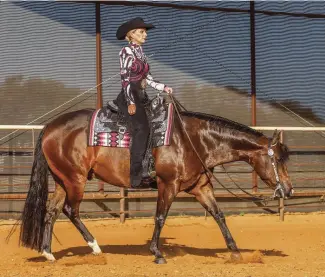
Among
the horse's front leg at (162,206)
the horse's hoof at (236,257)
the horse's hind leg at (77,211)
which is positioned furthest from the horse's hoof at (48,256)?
the horse's hoof at (236,257)

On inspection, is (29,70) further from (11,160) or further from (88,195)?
(88,195)

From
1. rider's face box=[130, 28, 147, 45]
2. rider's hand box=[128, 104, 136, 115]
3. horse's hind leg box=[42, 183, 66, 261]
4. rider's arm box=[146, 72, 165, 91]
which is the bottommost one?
horse's hind leg box=[42, 183, 66, 261]

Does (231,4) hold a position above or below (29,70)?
above

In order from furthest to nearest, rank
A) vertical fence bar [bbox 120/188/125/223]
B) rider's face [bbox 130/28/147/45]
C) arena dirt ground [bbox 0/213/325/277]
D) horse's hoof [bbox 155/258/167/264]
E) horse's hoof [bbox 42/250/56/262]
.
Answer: vertical fence bar [bbox 120/188/125/223]
rider's face [bbox 130/28/147/45]
horse's hoof [bbox 42/250/56/262]
horse's hoof [bbox 155/258/167/264]
arena dirt ground [bbox 0/213/325/277]

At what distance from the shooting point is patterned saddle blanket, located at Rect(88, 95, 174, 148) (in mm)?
7672

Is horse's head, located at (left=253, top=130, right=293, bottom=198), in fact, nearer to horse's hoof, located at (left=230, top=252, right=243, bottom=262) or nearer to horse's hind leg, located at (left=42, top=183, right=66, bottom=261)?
horse's hoof, located at (left=230, top=252, right=243, bottom=262)

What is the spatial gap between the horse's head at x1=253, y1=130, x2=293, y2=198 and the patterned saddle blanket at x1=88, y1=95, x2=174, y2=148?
1.15m

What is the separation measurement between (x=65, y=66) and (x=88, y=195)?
249 cm

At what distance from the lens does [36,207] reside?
7.92 m

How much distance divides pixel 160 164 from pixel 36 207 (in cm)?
160

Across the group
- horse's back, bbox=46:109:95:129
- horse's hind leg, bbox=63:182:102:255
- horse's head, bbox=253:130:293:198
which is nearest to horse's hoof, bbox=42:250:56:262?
horse's hind leg, bbox=63:182:102:255

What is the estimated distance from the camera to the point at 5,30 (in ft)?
40.7

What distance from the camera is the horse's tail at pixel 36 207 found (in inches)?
305

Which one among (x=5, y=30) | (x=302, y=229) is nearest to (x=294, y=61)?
(x=302, y=229)
